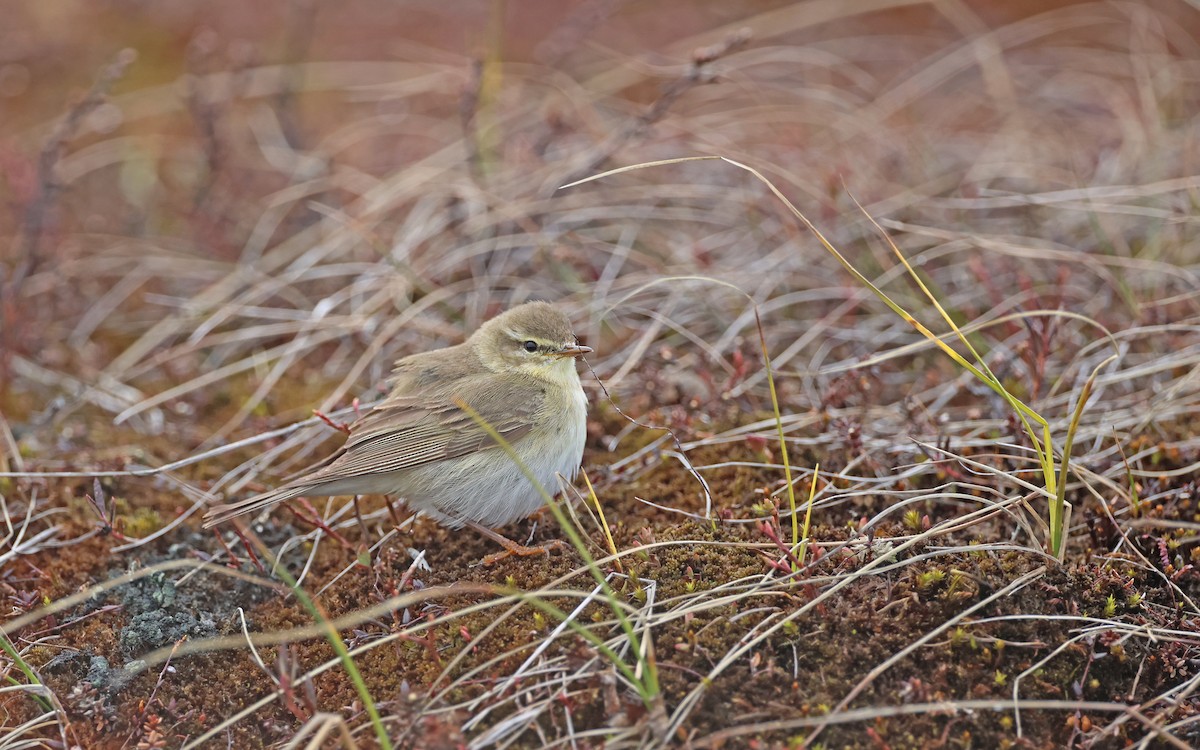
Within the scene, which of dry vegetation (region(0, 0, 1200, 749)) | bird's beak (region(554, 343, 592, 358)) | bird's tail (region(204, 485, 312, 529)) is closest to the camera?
dry vegetation (region(0, 0, 1200, 749))

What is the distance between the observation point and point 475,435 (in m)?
4.97

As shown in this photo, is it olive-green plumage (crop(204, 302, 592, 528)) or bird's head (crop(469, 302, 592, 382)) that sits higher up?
bird's head (crop(469, 302, 592, 382))

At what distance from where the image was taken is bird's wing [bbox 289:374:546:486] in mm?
4832

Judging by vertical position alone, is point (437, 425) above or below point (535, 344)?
below

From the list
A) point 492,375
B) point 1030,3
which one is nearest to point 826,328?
point 492,375

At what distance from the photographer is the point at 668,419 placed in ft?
18.5

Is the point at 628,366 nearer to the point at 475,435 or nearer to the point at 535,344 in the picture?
the point at 535,344

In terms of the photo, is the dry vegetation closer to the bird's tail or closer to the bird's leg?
the bird's leg

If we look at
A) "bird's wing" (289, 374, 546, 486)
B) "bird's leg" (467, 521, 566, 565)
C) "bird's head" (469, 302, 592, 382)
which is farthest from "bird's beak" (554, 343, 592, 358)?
"bird's leg" (467, 521, 566, 565)

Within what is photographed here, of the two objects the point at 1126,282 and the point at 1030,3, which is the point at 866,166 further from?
the point at 1030,3

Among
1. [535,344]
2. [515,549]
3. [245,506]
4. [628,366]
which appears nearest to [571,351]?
[535,344]

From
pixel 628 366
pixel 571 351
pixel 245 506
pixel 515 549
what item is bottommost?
pixel 515 549

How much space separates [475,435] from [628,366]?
1420 millimetres

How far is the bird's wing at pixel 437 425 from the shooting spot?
15.9 ft
